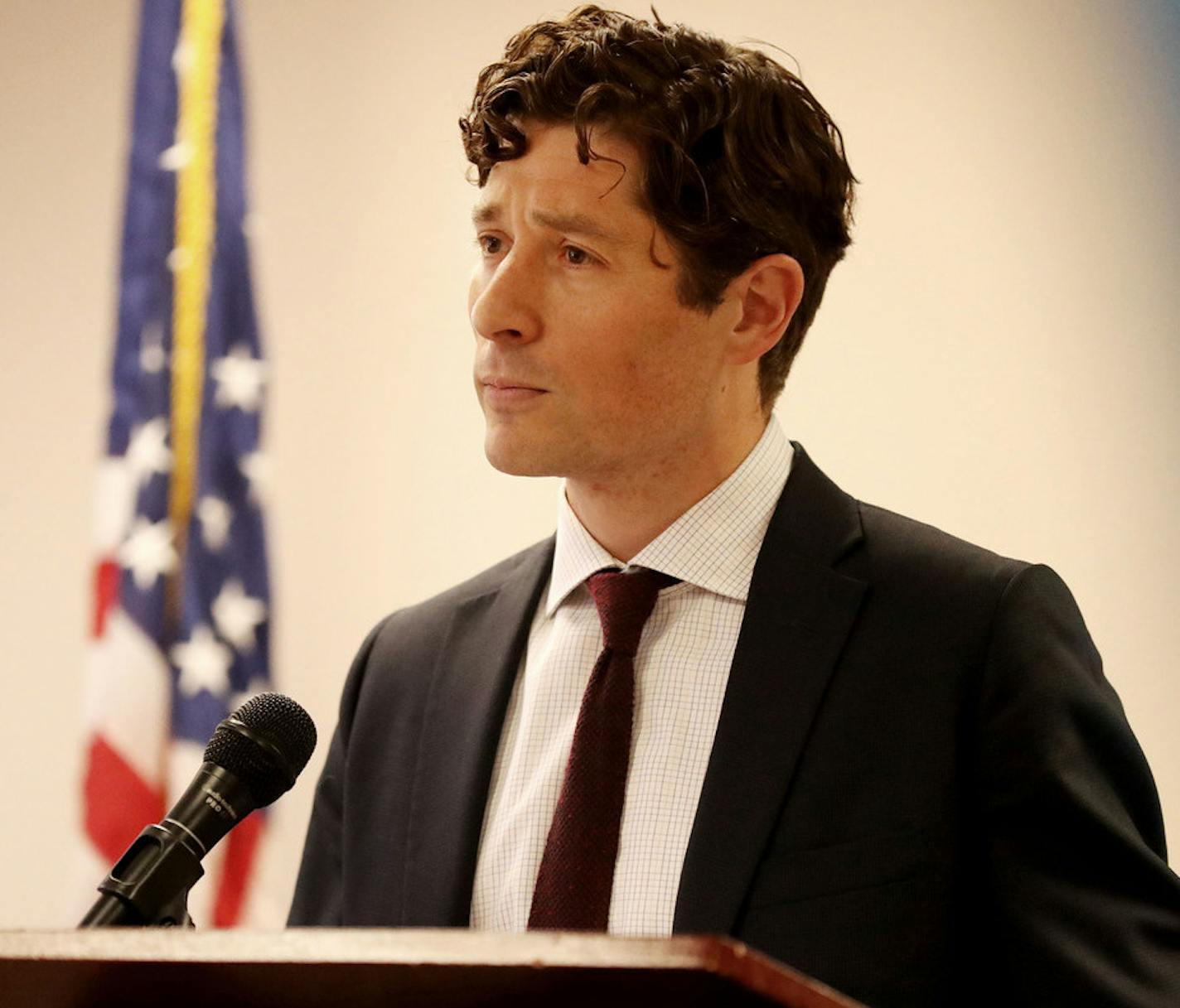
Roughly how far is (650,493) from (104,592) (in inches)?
54.0

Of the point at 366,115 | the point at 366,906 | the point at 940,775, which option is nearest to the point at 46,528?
the point at 366,115

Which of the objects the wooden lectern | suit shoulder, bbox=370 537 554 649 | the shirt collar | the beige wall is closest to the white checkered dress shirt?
the shirt collar

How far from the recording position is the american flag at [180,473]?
9.10 ft

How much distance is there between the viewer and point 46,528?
318 centimetres

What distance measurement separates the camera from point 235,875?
282 cm

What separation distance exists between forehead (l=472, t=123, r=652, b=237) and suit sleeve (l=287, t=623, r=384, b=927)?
28.8 inches

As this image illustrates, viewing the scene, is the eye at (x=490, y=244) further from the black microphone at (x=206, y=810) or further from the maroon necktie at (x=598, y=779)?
the black microphone at (x=206, y=810)

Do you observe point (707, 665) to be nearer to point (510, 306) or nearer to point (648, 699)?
point (648, 699)

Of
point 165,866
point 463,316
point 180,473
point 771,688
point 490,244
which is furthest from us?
point 463,316

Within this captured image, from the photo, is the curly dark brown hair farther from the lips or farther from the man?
the lips

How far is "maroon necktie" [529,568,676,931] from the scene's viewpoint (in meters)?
1.67

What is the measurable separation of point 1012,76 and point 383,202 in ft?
4.37

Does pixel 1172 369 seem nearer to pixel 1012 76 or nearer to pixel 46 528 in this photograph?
pixel 1012 76

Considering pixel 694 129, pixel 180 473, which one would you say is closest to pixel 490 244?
pixel 694 129
